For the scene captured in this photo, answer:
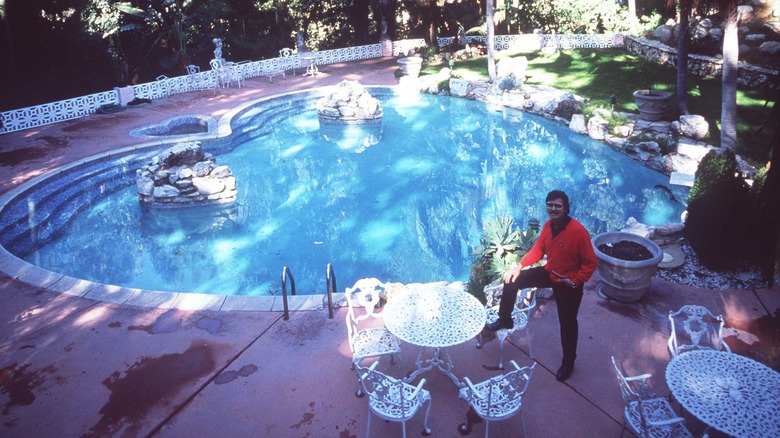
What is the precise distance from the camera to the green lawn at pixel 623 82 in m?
14.0

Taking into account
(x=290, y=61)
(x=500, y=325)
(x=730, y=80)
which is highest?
(x=290, y=61)

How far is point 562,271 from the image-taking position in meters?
5.02

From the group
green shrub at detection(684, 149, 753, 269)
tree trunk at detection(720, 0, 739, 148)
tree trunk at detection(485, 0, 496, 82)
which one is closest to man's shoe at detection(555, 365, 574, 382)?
green shrub at detection(684, 149, 753, 269)

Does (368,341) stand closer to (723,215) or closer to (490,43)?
(723,215)

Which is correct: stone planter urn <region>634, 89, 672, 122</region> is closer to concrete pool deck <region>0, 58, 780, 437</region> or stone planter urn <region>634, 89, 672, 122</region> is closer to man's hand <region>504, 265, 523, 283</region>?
concrete pool deck <region>0, 58, 780, 437</region>

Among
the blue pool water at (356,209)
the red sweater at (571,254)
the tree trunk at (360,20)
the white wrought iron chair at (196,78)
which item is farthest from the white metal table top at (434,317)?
the tree trunk at (360,20)

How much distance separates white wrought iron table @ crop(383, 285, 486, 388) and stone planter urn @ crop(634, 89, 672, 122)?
43.1 feet

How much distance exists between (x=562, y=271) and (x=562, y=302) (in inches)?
13.4

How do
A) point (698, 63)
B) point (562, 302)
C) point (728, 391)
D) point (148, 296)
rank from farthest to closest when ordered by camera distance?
point (698, 63) → point (148, 296) → point (562, 302) → point (728, 391)

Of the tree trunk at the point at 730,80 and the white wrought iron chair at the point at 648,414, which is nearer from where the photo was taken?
the white wrought iron chair at the point at 648,414

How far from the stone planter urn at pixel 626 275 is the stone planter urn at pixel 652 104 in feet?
34.4

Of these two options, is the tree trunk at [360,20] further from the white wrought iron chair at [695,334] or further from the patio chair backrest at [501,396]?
the patio chair backrest at [501,396]

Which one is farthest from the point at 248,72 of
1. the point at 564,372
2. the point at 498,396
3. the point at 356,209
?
the point at 498,396

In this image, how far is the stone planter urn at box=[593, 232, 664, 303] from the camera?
6371 mm
